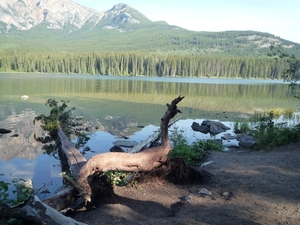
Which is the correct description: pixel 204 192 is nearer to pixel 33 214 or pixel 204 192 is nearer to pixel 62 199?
pixel 62 199

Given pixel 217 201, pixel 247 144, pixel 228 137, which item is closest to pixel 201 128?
pixel 228 137

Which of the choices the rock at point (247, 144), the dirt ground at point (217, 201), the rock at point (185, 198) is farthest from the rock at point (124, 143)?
the rock at point (185, 198)

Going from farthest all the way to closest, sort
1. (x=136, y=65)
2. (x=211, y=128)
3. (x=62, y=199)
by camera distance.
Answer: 1. (x=136, y=65)
2. (x=211, y=128)
3. (x=62, y=199)

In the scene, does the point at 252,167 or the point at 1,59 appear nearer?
the point at 252,167

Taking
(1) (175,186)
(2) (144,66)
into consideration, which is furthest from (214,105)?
(2) (144,66)

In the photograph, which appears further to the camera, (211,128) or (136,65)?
(136,65)

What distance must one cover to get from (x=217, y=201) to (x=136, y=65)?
120m

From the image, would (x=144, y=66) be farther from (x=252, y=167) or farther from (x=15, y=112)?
(x=252, y=167)

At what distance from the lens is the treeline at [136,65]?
117188mm

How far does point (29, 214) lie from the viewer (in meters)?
5.04

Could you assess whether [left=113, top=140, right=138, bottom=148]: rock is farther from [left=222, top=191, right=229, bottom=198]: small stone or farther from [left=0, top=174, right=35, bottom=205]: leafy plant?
[left=222, top=191, right=229, bottom=198]: small stone

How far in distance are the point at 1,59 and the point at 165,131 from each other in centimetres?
12353

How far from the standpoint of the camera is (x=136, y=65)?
411 ft

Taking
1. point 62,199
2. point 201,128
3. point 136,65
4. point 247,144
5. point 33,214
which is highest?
point 136,65
